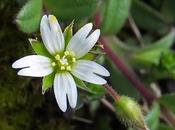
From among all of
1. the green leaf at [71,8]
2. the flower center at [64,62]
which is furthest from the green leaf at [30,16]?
the flower center at [64,62]

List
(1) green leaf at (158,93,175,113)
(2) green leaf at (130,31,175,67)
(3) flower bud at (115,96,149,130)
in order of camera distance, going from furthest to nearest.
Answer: (2) green leaf at (130,31,175,67)
(1) green leaf at (158,93,175,113)
(3) flower bud at (115,96,149,130)

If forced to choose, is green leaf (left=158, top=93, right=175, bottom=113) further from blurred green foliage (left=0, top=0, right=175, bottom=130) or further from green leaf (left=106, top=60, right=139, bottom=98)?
green leaf (left=106, top=60, right=139, bottom=98)

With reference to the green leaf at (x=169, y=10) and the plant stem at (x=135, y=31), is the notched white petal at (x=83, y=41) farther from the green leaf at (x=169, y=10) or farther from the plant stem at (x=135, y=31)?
the green leaf at (x=169, y=10)

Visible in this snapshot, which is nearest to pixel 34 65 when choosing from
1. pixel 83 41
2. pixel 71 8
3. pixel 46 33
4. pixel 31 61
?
pixel 31 61

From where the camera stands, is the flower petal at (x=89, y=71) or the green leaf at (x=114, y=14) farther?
the green leaf at (x=114, y=14)

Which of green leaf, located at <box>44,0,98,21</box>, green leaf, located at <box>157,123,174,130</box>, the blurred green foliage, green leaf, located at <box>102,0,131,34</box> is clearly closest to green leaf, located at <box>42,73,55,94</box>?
the blurred green foliage

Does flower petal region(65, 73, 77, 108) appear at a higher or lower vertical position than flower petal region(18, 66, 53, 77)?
lower

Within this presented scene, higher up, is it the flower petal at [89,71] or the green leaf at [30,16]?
the green leaf at [30,16]
